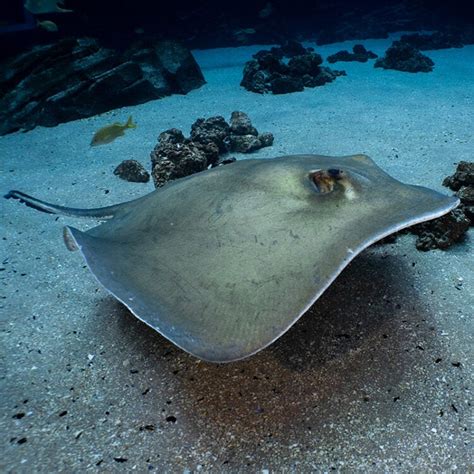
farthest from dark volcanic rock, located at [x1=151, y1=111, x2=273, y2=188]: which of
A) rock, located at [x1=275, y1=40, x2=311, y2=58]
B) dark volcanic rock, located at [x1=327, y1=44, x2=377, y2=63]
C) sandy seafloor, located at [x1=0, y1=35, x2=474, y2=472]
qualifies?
rock, located at [x1=275, y1=40, x2=311, y2=58]

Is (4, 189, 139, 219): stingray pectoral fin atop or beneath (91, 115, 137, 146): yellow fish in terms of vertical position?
atop

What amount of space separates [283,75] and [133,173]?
699 cm

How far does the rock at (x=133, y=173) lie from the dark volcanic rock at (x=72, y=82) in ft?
12.7

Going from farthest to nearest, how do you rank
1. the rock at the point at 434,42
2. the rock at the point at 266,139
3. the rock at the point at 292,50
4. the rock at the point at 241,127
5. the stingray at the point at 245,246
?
the rock at the point at 434,42 < the rock at the point at 292,50 < the rock at the point at 241,127 < the rock at the point at 266,139 < the stingray at the point at 245,246

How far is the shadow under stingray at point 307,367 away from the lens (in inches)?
80.0

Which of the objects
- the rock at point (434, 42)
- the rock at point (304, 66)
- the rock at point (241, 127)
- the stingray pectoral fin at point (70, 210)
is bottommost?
the rock at point (434, 42)

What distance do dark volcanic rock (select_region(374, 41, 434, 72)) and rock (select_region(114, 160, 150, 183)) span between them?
10.8 meters

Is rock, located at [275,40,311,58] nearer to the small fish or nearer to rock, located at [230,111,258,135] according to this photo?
the small fish

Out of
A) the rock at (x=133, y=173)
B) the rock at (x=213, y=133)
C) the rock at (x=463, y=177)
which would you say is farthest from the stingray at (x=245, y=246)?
the rock at (x=213, y=133)

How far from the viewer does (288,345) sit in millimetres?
2432

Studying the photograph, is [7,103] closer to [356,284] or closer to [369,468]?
[356,284]

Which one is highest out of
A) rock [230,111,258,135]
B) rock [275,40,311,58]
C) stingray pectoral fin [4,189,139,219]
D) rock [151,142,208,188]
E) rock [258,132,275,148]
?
stingray pectoral fin [4,189,139,219]

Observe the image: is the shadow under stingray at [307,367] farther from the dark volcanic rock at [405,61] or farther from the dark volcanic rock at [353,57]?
the dark volcanic rock at [353,57]

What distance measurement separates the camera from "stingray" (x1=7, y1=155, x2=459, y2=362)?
167cm
